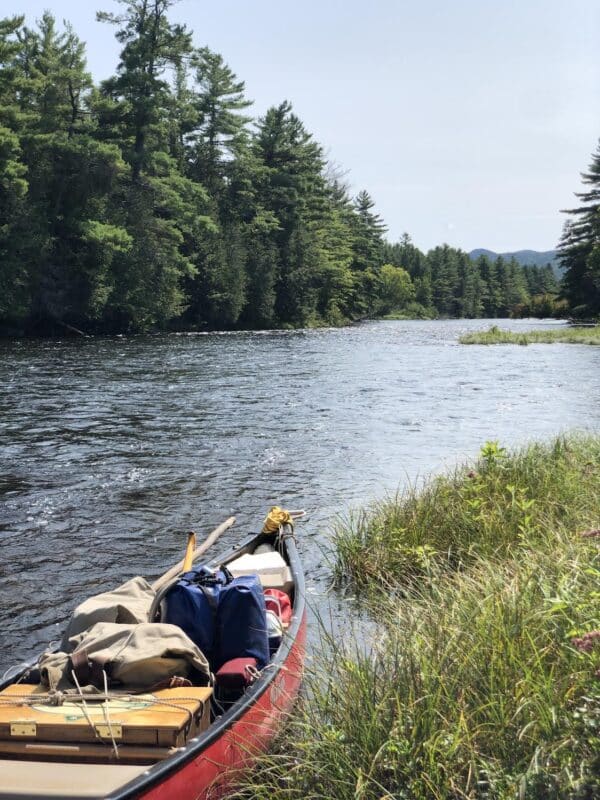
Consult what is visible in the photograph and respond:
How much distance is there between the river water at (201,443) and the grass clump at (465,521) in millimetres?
467

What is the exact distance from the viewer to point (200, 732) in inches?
141

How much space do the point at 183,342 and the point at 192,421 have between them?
22.4 m

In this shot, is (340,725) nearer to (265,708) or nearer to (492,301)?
(265,708)

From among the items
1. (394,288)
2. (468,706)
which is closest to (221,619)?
(468,706)

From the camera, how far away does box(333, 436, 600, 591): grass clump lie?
648 cm

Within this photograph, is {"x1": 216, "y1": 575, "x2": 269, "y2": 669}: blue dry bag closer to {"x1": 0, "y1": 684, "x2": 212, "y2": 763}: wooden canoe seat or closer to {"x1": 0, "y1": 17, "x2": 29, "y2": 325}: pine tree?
{"x1": 0, "y1": 684, "x2": 212, "y2": 763}: wooden canoe seat

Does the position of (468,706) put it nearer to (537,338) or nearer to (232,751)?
(232,751)

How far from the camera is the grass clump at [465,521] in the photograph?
6.48 metres

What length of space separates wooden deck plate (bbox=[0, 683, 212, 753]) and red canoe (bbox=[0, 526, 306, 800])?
1.1 inches

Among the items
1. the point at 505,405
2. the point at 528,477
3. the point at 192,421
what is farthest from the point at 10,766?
the point at 505,405

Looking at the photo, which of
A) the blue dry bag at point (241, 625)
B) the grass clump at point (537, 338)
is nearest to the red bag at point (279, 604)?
the blue dry bag at point (241, 625)

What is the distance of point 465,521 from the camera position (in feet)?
22.3

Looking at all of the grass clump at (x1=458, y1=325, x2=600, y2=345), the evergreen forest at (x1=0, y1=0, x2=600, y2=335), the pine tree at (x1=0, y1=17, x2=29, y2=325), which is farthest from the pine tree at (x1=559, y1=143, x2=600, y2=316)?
the pine tree at (x1=0, y1=17, x2=29, y2=325)

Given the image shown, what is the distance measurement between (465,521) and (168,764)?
4.14 m
